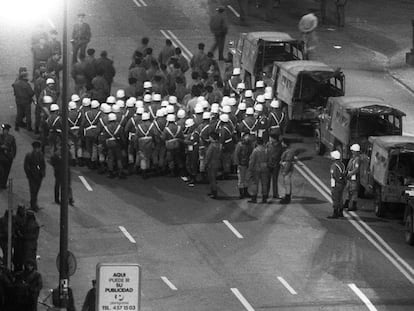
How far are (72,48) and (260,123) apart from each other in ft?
41.1

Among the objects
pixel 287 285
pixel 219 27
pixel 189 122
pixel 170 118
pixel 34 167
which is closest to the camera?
pixel 287 285

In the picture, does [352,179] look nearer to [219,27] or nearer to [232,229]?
[232,229]

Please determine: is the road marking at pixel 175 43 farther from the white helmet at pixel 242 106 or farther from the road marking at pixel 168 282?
the road marking at pixel 168 282

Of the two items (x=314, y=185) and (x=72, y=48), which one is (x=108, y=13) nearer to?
(x=72, y=48)

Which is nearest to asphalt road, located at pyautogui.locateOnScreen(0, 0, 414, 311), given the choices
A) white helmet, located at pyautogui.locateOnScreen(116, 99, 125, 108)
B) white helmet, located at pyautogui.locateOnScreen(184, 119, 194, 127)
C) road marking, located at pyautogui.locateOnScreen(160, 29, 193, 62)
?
white helmet, located at pyautogui.locateOnScreen(184, 119, 194, 127)

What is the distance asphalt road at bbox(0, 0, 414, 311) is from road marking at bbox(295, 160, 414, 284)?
0.08 feet

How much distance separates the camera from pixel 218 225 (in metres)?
41.9

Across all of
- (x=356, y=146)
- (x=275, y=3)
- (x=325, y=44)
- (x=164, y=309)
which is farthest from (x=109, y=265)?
(x=275, y=3)

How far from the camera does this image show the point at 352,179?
4262 centimetres

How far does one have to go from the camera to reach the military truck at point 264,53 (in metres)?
52.7

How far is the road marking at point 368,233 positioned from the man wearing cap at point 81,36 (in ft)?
37.6

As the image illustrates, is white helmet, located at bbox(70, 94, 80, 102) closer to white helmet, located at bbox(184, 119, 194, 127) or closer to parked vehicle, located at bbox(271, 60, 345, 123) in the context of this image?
white helmet, located at bbox(184, 119, 194, 127)

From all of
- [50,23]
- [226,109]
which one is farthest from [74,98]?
[50,23]

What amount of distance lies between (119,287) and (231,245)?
37.4 ft
